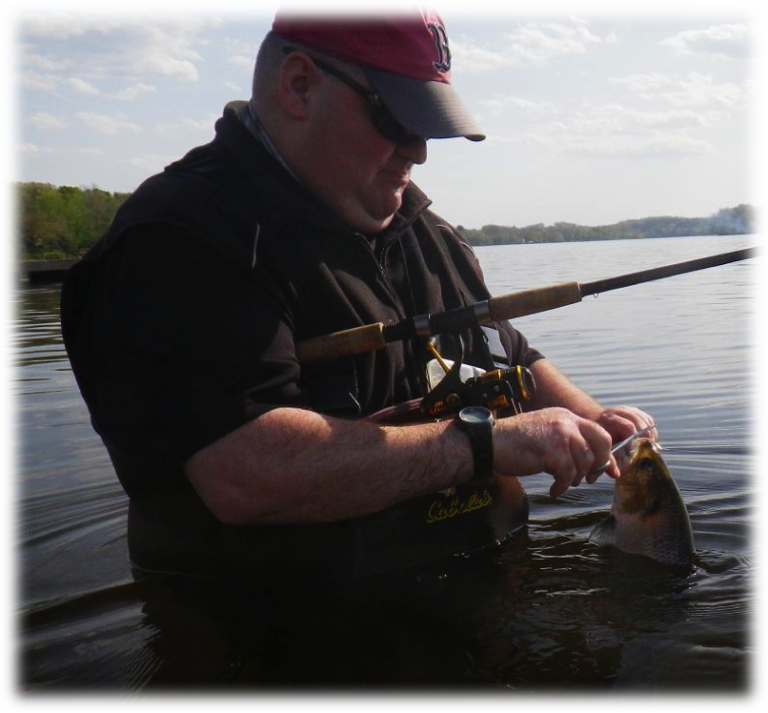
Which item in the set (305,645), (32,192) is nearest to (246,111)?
(305,645)

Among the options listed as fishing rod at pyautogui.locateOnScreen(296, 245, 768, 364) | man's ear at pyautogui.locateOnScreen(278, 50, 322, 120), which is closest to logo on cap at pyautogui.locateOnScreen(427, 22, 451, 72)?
man's ear at pyautogui.locateOnScreen(278, 50, 322, 120)

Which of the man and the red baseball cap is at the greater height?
the red baseball cap

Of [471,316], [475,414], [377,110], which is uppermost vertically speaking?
[377,110]

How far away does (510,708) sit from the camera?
2.86 meters

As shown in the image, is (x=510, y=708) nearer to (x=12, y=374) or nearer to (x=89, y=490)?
(x=89, y=490)

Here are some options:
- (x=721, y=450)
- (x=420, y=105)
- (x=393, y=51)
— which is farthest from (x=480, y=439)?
(x=721, y=450)

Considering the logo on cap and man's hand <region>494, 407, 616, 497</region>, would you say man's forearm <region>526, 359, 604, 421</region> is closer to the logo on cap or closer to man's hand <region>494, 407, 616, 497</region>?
man's hand <region>494, 407, 616, 497</region>

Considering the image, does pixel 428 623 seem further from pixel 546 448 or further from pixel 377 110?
pixel 377 110

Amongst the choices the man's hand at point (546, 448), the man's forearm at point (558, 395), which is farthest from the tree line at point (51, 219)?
the man's hand at point (546, 448)

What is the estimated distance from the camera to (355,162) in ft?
11.6

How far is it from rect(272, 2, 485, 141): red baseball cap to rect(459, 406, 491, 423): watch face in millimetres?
1053

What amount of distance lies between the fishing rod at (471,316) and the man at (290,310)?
76mm

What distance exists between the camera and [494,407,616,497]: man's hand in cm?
326

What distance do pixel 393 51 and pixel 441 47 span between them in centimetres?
28
